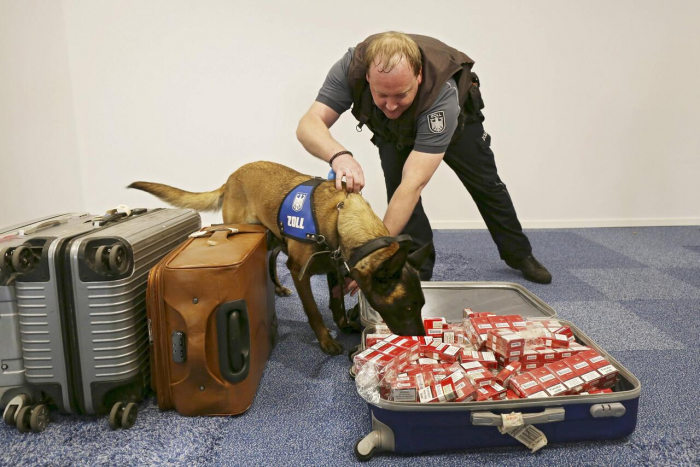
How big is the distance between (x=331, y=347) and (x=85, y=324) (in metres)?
0.96

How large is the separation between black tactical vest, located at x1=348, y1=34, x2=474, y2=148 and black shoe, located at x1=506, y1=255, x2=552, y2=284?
126cm

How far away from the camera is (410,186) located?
181cm

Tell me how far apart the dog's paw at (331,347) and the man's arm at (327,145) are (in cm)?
68

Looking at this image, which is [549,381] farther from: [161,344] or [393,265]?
[161,344]

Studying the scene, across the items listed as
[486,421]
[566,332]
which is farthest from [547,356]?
[486,421]

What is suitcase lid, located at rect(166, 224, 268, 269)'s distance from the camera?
141cm

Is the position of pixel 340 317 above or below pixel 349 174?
below

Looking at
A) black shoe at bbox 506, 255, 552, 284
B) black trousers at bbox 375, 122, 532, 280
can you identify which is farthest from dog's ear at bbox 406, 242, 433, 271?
black shoe at bbox 506, 255, 552, 284

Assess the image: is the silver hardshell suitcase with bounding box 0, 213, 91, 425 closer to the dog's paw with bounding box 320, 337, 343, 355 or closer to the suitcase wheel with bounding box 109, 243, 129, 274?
the suitcase wheel with bounding box 109, 243, 129, 274

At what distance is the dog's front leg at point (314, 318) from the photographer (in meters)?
1.91

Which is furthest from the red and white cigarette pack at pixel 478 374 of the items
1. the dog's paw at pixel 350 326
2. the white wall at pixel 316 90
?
the white wall at pixel 316 90

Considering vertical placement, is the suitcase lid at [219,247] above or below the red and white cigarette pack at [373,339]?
above

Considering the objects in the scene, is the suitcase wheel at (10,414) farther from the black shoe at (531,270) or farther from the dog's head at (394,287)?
the black shoe at (531,270)

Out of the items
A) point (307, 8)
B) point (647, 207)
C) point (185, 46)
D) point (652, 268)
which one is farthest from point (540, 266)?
point (185, 46)
